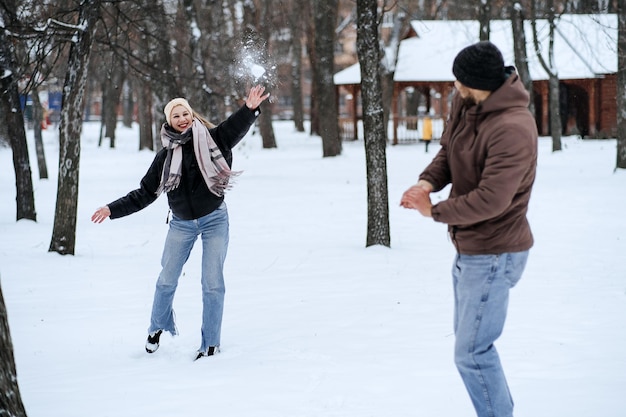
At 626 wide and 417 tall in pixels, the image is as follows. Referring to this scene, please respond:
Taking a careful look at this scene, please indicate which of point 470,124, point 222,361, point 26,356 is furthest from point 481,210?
point 26,356

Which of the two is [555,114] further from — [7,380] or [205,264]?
[7,380]

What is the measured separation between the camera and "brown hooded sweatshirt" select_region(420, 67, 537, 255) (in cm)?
341

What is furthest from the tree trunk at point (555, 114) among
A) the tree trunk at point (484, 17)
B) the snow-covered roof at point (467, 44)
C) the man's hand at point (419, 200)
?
the man's hand at point (419, 200)

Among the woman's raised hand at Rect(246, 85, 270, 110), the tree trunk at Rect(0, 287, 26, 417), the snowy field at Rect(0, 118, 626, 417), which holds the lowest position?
the snowy field at Rect(0, 118, 626, 417)

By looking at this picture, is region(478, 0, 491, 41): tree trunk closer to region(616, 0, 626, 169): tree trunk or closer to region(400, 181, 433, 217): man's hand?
region(616, 0, 626, 169): tree trunk

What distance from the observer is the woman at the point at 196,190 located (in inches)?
223

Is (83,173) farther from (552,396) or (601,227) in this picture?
(552,396)

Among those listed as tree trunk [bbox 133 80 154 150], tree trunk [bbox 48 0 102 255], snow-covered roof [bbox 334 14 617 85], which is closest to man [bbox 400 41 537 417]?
tree trunk [bbox 48 0 102 255]

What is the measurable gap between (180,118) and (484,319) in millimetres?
2933

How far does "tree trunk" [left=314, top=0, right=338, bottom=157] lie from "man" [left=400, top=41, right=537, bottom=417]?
24086 millimetres

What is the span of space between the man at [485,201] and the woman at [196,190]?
2248mm

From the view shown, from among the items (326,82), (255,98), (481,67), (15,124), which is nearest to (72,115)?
(15,124)

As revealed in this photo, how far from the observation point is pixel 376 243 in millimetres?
10422

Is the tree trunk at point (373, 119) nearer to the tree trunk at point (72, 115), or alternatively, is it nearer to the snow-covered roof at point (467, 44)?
the tree trunk at point (72, 115)
